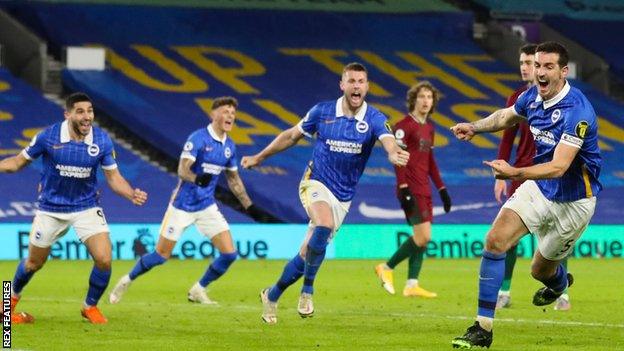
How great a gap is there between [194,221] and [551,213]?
6.48 metres

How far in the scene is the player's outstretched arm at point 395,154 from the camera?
1291cm

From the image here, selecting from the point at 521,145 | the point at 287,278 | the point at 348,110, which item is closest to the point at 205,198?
the point at 287,278

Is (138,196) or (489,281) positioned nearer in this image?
(489,281)

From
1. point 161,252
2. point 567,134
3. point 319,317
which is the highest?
point 567,134

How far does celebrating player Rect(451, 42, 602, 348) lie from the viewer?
11.3 meters

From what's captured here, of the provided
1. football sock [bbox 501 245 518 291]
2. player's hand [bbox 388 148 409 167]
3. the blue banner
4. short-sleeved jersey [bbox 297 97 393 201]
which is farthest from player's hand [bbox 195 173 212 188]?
the blue banner

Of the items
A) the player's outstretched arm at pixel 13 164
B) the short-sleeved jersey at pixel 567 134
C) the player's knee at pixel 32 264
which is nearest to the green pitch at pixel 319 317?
the player's knee at pixel 32 264

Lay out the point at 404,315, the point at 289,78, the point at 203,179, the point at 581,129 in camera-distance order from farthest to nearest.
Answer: the point at 289,78 → the point at 203,179 → the point at 404,315 → the point at 581,129

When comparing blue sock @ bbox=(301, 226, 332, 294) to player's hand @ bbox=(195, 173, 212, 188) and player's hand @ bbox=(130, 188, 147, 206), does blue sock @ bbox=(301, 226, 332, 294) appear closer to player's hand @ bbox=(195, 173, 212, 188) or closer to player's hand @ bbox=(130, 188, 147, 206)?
player's hand @ bbox=(130, 188, 147, 206)

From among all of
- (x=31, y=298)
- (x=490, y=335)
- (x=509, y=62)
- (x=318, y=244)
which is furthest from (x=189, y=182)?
(x=509, y=62)

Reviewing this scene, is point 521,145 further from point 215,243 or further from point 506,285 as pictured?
point 215,243

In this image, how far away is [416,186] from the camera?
61.6 ft

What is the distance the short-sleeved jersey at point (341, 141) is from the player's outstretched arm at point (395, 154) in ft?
1.05

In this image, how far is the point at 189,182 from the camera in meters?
17.3
